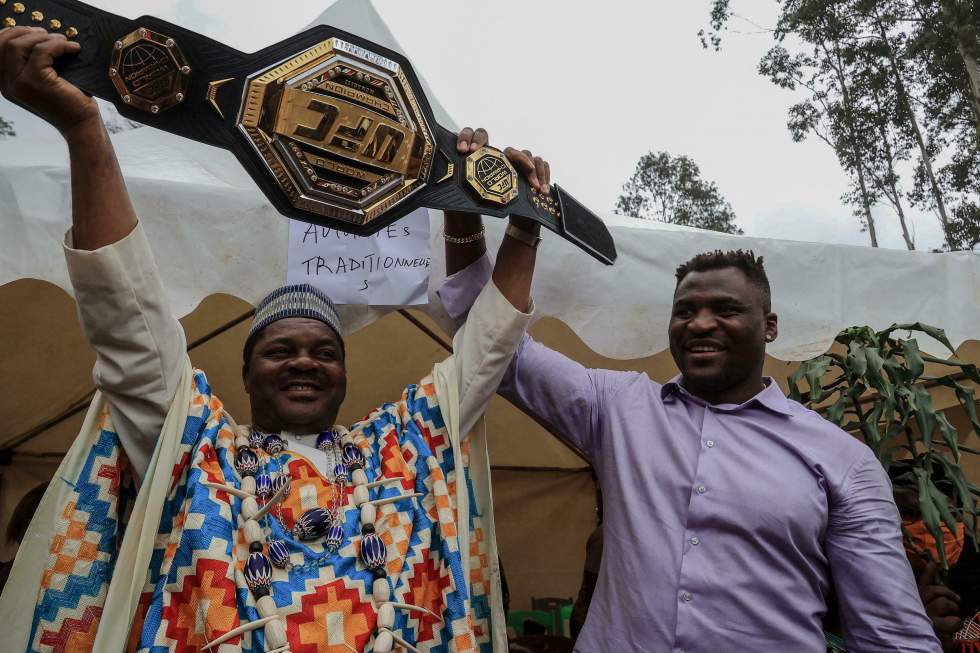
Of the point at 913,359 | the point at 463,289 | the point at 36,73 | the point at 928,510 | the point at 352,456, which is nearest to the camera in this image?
the point at 36,73

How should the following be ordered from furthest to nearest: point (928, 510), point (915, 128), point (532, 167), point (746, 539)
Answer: point (915, 128) → point (928, 510) → point (532, 167) → point (746, 539)

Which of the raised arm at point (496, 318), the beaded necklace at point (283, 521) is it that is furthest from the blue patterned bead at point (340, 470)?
the raised arm at point (496, 318)

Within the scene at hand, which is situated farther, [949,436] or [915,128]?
[915,128]

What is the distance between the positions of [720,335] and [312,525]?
45.2 inches

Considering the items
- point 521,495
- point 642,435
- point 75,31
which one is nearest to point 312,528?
point 642,435

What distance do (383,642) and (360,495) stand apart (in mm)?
348

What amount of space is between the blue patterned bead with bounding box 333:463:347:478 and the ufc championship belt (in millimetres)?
603

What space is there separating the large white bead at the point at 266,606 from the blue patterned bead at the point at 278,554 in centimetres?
7

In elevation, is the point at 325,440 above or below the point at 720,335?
below

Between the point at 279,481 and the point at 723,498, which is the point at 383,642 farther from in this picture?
the point at 723,498

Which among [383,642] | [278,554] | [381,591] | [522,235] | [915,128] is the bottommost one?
[383,642]

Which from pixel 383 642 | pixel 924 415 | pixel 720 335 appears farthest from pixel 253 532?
pixel 924 415

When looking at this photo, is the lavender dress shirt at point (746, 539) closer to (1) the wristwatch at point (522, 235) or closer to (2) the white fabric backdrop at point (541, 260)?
(1) the wristwatch at point (522, 235)

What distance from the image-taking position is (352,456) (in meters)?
1.87
